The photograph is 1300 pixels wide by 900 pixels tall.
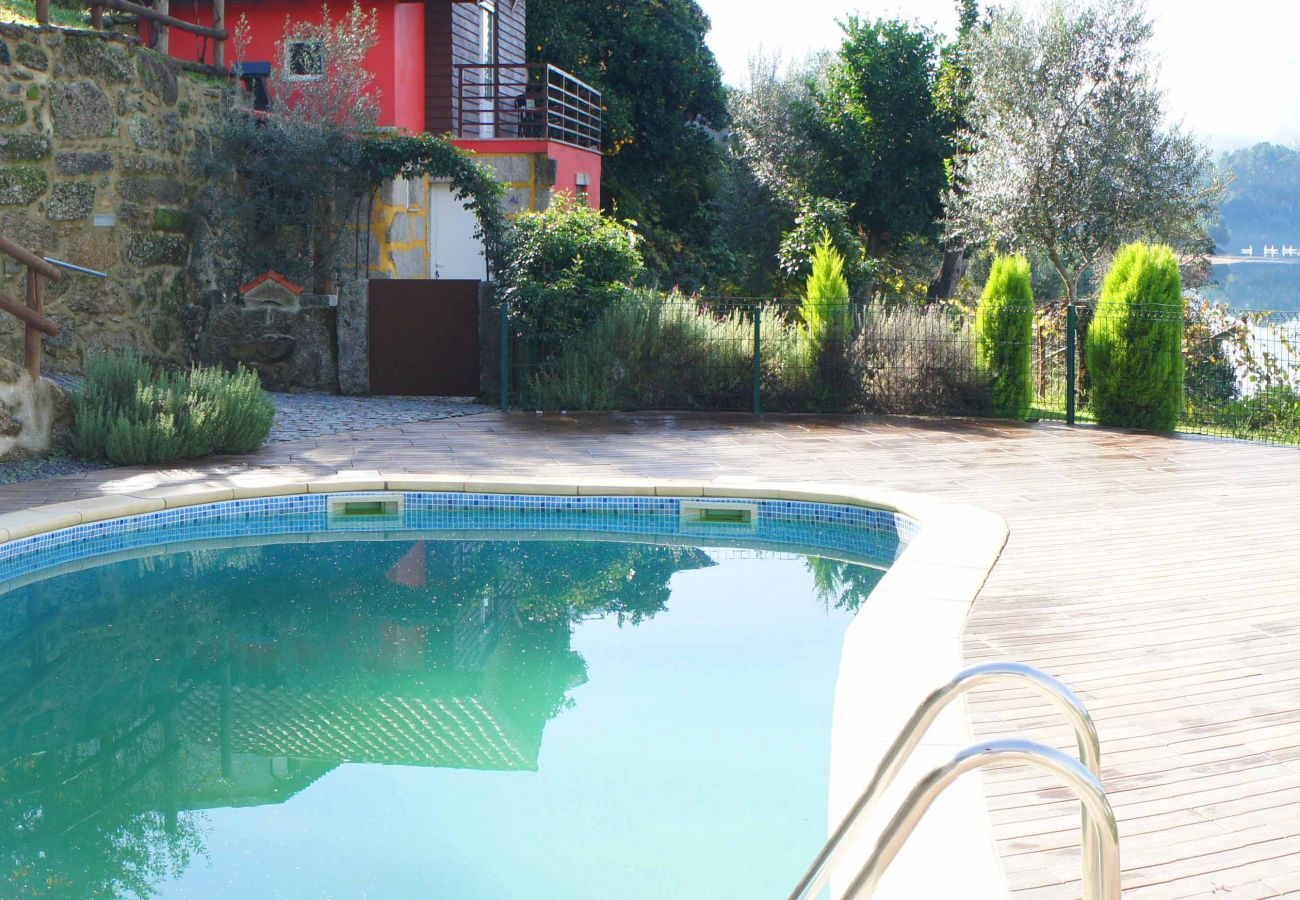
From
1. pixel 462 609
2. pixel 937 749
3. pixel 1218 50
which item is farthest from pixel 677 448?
pixel 1218 50

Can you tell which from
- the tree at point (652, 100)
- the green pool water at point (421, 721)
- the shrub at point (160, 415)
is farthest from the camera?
the tree at point (652, 100)

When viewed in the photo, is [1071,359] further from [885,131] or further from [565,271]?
[885,131]

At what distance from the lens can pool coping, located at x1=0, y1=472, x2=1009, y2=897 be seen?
3234mm

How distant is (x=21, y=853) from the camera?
3.91 meters

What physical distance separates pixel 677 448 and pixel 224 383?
3634 millimetres

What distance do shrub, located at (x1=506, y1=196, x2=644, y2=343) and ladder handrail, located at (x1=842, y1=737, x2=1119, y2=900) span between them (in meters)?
11.1

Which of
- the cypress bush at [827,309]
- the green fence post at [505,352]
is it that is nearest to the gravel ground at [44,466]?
the green fence post at [505,352]

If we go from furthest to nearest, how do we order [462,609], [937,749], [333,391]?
[333,391] < [462,609] < [937,749]

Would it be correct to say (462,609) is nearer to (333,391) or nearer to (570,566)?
(570,566)

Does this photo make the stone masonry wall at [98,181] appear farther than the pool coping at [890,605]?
Yes

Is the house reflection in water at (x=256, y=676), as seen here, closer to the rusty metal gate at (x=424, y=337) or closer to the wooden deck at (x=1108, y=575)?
the wooden deck at (x=1108, y=575)

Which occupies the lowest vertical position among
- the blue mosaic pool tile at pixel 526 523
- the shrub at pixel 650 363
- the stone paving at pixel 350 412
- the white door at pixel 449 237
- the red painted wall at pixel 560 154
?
the blue mosaic pool tile at pixel 526 523

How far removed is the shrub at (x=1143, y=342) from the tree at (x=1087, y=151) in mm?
7984

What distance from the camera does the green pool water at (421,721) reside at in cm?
386
